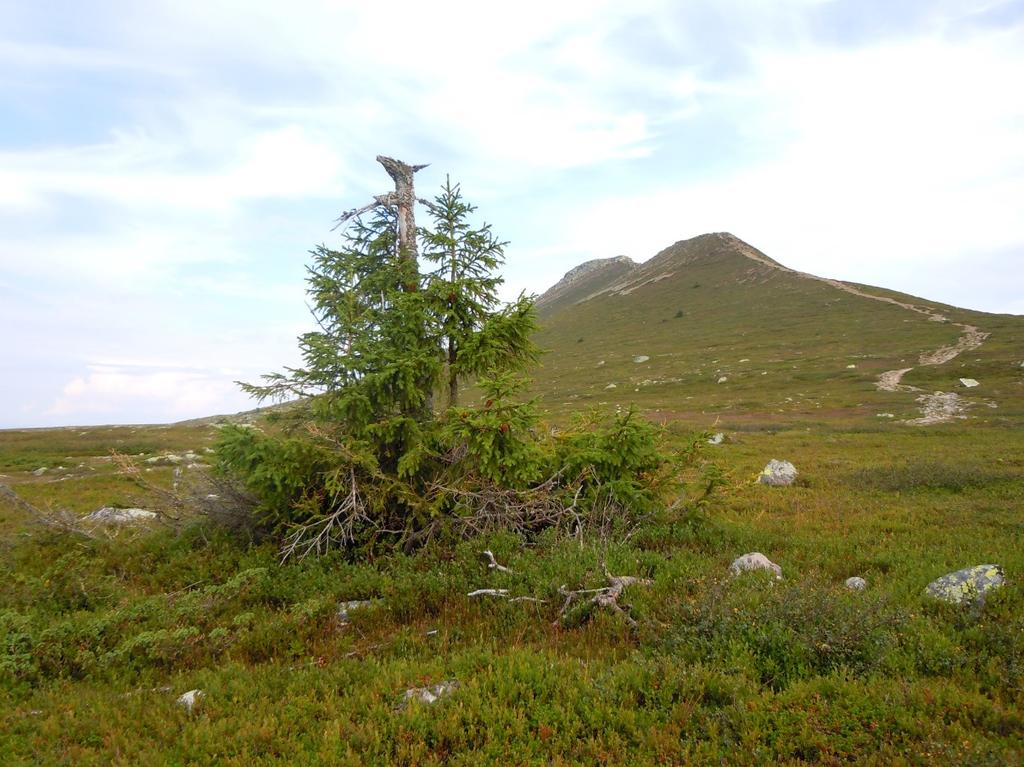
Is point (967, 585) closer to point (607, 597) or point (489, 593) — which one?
point (607, 597)

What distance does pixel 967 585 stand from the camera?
6.71 meters

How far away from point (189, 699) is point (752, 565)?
8.00m

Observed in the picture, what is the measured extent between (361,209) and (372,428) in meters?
4.96

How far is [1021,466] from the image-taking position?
17453 millimetres

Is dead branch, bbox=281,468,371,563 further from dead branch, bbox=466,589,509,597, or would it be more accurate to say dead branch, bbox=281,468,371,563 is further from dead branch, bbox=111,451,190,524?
dead branch, bbox=111,451,190,524

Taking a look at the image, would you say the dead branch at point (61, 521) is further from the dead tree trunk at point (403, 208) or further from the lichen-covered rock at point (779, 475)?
the lichen-covered rock at point (779, 475)

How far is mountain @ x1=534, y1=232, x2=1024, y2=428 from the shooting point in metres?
39.0

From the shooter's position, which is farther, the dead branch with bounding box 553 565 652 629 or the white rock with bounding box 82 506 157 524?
the white rock with bounding box 82 506 157 524

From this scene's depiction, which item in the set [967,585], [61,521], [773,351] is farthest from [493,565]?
[773,351]

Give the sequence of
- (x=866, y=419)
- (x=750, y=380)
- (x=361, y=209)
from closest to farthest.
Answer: (x=361, y=209), (x=866, y=419), (x=750, y=380)

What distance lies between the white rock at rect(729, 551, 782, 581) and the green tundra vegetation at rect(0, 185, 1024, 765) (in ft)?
1.15

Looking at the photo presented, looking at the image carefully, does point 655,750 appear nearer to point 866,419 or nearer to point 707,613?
point 707,613

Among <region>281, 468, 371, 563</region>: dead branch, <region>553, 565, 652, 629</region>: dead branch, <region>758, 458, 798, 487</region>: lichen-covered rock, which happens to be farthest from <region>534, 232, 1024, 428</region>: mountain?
<region>281, 468, 371, 563</region>: dead branch

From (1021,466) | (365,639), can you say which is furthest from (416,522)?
(1021,466)
